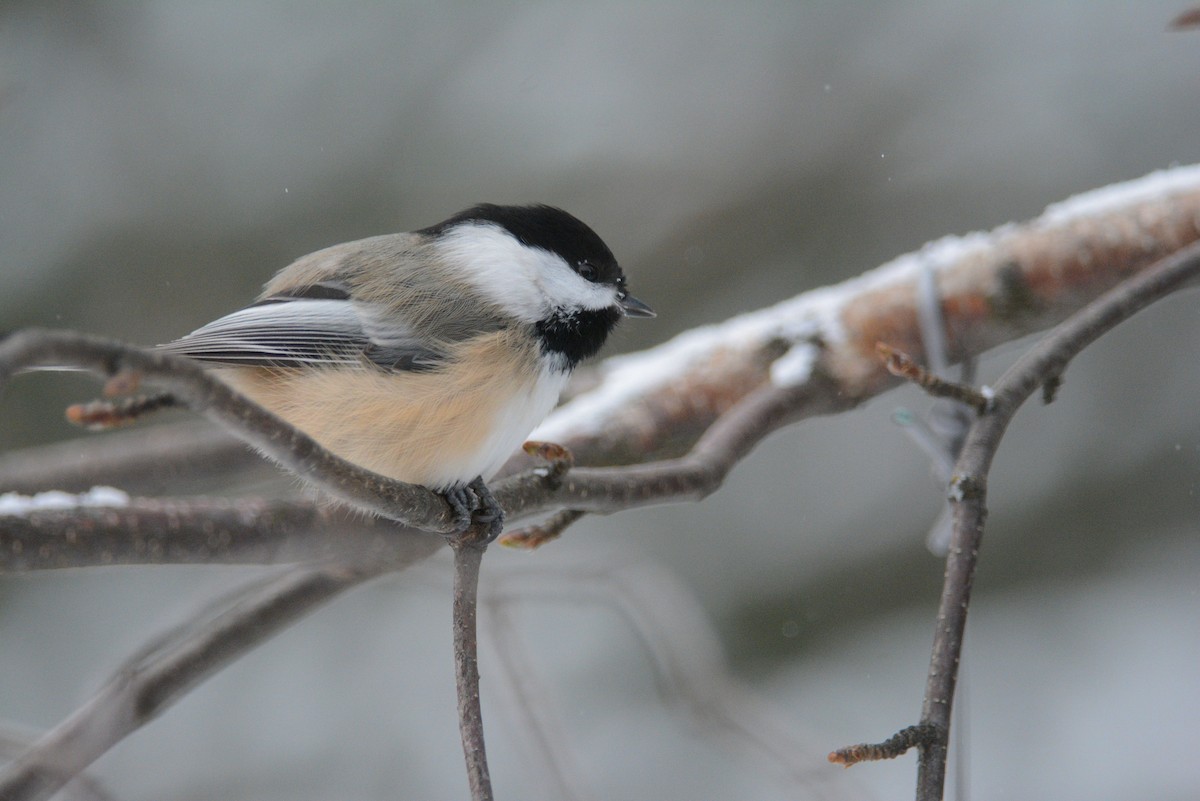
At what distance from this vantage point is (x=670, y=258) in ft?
13.0

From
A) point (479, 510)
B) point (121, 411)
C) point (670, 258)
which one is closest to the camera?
point (121, 411)

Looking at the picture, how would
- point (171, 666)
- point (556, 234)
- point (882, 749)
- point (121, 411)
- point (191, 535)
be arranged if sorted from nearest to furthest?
point (882, 749) → point (121, 411) → point (191, 535) → point (171, 666) → point (556, 234)

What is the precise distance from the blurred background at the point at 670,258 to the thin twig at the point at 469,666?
1.96 meters

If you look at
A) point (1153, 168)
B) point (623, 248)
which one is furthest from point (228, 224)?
point (1153, 168)

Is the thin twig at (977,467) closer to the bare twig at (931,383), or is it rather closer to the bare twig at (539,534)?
the bare twig at (931,383)

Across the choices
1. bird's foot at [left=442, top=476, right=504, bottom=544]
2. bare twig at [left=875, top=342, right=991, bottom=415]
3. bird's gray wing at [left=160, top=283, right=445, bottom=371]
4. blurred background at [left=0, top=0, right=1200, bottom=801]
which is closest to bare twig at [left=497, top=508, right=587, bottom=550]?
bird's foot at [left=442, top=476, right=504, bottom=544]

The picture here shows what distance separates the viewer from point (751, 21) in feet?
13.8

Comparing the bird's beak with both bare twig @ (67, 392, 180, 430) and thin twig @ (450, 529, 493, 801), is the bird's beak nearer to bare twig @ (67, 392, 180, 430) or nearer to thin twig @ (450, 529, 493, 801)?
thin twig @ (450, 529, 493, 801)

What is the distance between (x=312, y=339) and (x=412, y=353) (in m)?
0.16

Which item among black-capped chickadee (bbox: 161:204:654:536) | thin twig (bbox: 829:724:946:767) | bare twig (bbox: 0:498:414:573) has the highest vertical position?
black-capped chickadee (bbox: 161:204:654:536)

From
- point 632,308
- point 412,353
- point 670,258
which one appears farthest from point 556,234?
point 670,258

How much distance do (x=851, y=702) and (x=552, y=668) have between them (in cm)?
113

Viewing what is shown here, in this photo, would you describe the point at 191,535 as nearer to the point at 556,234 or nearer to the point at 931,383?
the point at 556,234

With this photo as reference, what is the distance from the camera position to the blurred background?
3.43 meters
